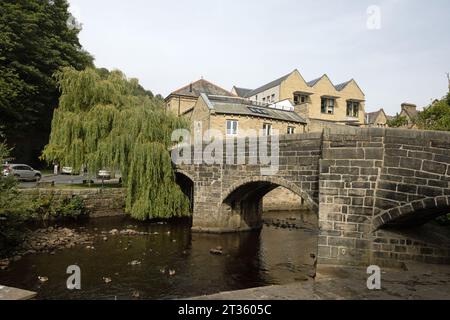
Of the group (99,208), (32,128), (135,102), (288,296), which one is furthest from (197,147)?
(32,128)

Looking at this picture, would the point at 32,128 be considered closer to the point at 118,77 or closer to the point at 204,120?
the point at 118,77

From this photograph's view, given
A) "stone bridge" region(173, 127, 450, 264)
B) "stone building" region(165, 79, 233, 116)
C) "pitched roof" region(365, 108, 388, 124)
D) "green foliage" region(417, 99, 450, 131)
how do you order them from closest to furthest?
"stone bridge" region(173, 127, 450, 264)
"green foliage" region(417, 99, 450, 131)
"stone building" region(165, 79, 233, 116)
"pitched roof" region(365, 108, 388, 124)

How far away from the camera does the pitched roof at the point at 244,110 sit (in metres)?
23.7

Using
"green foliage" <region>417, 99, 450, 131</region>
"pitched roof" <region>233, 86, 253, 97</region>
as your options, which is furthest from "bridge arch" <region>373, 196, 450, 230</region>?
"pitched roof" <region>233, 86, 253, 97</region>

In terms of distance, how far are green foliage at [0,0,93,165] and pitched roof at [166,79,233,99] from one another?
31.8 ft

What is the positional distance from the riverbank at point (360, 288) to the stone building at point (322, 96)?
2761cm

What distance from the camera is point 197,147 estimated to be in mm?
16234

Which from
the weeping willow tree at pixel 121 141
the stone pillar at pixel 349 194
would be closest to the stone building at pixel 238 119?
the weeping willow tree at pixel 121 141

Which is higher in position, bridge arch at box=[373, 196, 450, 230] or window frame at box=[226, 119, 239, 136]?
window frame at box=[226, 119, 239, 136]

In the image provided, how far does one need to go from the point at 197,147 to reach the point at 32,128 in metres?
19.4

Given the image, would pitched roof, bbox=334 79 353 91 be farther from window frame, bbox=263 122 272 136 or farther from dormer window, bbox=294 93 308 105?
window frame, bbox=263 122 272 136

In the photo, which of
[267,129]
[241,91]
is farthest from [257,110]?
[241,91]

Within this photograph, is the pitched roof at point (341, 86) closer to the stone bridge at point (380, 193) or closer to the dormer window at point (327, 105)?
the dormer window at point (327, 105)

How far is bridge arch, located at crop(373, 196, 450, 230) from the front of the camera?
6.99m
